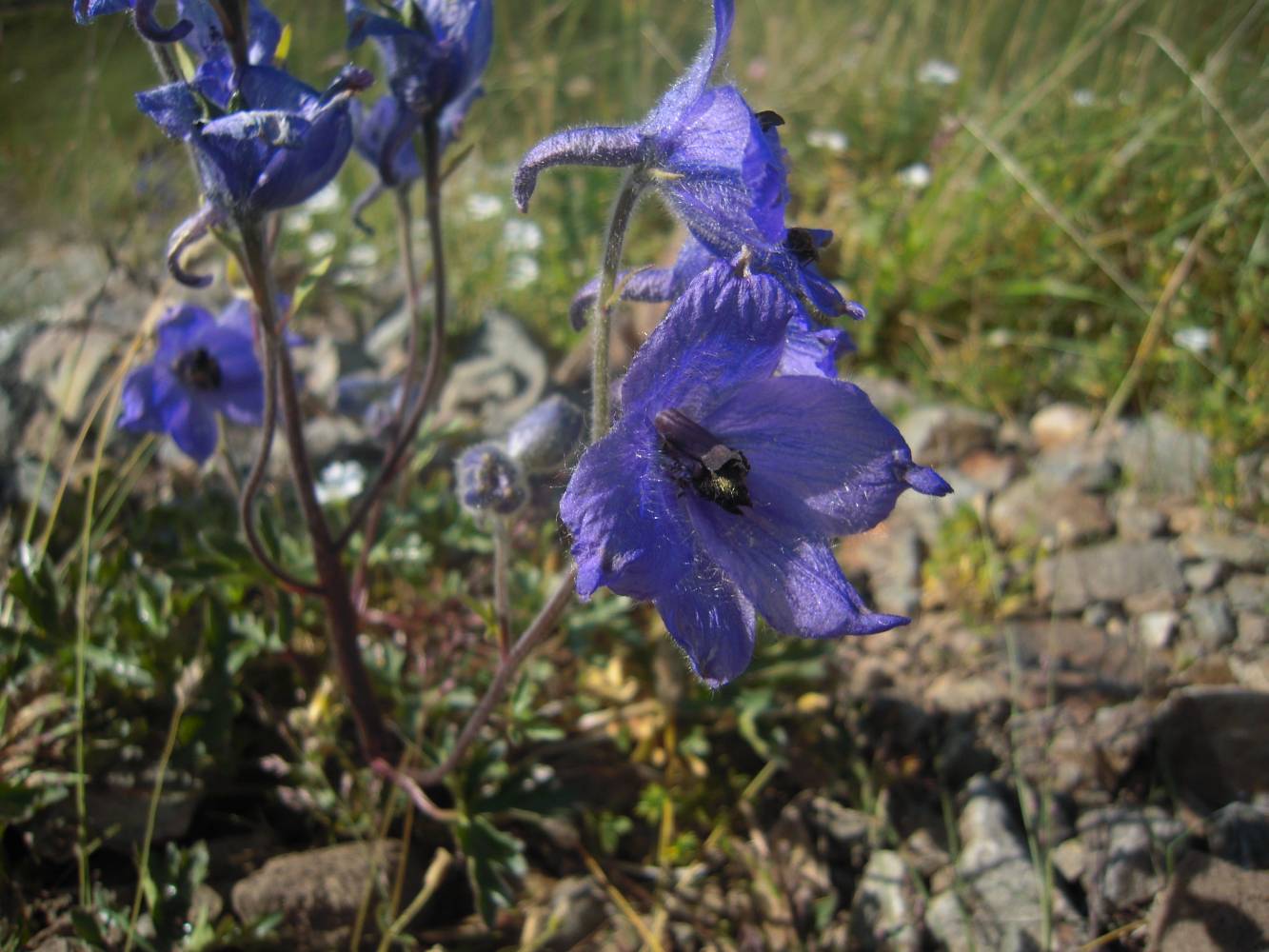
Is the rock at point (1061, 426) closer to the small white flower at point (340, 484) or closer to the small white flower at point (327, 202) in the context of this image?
the small white flower at point (340, 484)

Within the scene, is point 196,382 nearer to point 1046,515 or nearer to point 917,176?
point 1046,515

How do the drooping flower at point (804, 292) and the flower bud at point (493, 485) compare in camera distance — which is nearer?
the drooping flower at point (804, 292)

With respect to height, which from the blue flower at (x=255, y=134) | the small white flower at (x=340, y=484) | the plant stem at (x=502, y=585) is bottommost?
the small white flower at (x=340, y=484)

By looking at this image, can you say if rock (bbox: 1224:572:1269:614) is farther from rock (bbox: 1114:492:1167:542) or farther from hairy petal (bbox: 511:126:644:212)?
hairy petal (bbox: 511:126:644:212)

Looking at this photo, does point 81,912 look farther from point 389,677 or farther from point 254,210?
point 254,210

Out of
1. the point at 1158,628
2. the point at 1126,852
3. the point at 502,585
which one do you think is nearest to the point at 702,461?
the point at 502,585

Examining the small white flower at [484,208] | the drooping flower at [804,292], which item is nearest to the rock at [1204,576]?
the drooping flower at [804,292]
